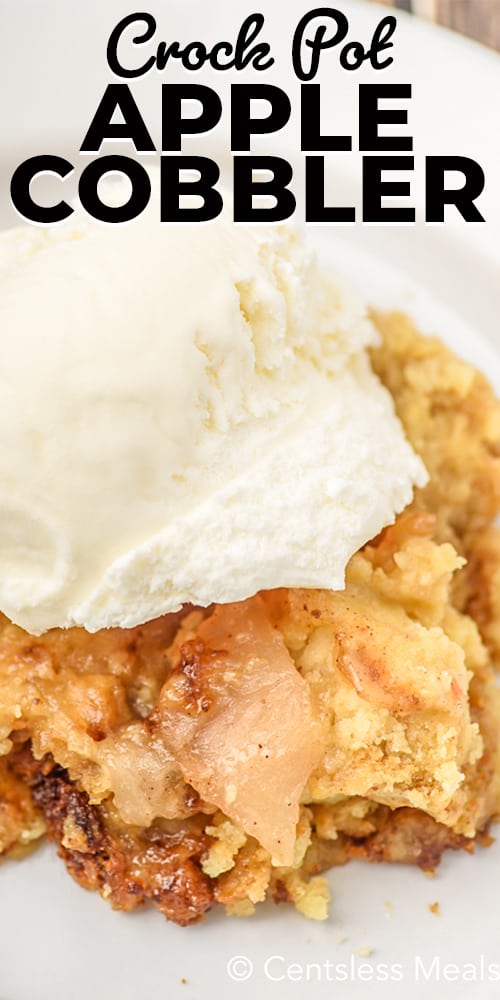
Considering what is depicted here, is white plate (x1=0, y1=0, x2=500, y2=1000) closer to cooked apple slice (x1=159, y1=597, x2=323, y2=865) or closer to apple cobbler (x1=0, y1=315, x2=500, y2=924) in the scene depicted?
apple cobbler (x1=0, y1=315, x2=500, y2=924)

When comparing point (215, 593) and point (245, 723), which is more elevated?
point (215, 593)

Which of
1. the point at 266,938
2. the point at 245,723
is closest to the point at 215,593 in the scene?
the point at 245,723

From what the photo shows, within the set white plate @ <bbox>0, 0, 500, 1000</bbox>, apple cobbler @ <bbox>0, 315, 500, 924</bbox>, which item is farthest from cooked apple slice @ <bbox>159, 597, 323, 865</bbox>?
white plate @ <bbox>0, 0, 500, 1000</bbox>

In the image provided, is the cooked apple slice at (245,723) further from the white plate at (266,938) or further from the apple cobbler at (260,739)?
the white plate at (266,938)

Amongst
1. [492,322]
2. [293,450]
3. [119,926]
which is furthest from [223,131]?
[119,926]

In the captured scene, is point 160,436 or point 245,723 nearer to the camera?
point 160,436

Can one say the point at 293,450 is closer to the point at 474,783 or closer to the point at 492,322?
the point at 474,783

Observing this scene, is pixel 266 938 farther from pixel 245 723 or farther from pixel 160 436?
pixel 160 436
